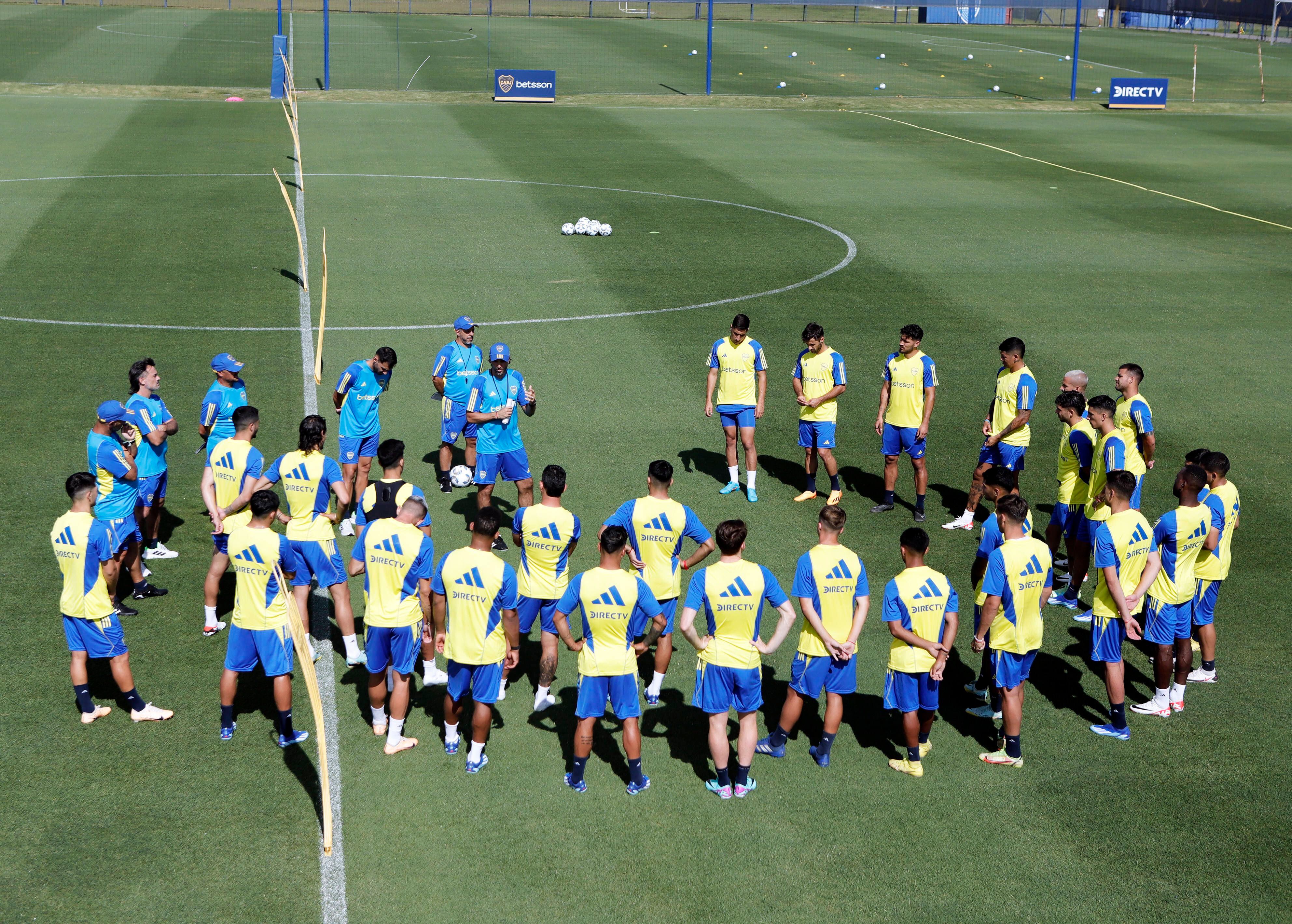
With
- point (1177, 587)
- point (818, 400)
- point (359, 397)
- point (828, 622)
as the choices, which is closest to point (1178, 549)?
point (1177, 587)

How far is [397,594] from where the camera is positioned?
31.8 feet

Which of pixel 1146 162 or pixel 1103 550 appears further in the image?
pixel 1146 162

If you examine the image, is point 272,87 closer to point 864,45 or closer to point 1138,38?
point 864,45

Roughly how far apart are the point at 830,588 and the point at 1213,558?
3861mm

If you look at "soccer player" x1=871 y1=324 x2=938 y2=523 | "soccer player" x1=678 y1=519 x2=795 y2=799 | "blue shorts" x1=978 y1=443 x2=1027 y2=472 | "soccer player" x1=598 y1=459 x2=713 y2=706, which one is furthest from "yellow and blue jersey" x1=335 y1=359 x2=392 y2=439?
"blue shorts" x1=978 y1=443 x2=1027 y2=472

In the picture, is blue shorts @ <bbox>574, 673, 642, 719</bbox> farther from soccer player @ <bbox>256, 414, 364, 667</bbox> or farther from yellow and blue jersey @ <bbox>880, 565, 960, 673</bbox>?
soccer player @ <bbox>256, 414, 364, 667</bbox>

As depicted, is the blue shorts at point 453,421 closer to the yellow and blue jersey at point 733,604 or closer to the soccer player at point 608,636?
the soccer player at point 608,636

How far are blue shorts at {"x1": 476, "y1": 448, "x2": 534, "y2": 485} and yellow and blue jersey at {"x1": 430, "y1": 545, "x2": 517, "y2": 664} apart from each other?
4334 mm

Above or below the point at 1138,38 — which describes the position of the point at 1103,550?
below

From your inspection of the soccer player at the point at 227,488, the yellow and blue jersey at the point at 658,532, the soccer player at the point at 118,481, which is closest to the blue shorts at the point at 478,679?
the yellow and blue jersey at the point at 658,532

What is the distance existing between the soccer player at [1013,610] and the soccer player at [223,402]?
307 inches

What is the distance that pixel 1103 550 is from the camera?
1018cm

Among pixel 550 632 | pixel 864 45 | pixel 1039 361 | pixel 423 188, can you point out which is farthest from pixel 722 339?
pixel 864 45

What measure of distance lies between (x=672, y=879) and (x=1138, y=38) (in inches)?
3127
